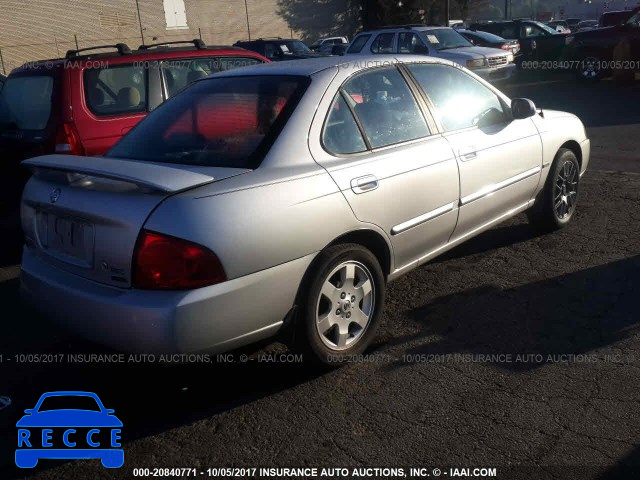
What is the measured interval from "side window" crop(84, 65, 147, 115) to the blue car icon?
3.30 meters

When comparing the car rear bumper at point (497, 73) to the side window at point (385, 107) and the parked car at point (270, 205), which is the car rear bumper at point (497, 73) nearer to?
the parked car at point (270, 205)

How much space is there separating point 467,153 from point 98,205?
246cm

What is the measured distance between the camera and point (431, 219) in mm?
4121

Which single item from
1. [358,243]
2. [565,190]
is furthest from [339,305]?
[565,190]

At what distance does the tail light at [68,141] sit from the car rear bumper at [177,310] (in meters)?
2.66

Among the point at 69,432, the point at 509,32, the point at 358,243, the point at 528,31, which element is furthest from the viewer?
the point at 509,32

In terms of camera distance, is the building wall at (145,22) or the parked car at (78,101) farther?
the building wall at (145,22)

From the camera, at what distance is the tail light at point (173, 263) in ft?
9.36

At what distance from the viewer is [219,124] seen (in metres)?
3.87

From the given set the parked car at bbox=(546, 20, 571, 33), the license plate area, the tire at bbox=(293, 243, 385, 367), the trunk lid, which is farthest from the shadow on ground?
the parked car at bbox=(546, 20, 571, 33)

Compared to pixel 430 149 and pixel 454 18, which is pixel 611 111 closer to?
pixel 430 149

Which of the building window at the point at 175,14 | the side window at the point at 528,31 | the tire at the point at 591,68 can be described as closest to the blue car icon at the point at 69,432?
the tire at the point at 591,68

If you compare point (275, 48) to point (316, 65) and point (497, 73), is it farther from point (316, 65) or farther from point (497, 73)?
point (316, 65)

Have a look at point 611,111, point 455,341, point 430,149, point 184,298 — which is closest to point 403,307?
point 455,341
